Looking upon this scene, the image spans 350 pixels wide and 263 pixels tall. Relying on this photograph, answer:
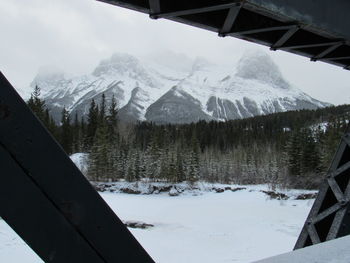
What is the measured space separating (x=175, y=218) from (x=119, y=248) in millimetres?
27409

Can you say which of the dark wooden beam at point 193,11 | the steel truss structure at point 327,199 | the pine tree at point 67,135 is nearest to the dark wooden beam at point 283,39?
the dark wooden beam at point 193,11

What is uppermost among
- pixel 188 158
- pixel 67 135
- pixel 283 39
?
pixel 283 39

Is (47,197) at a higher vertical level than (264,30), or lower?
lower

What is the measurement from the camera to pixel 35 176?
1.39 m

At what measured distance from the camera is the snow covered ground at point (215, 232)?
15.1 m

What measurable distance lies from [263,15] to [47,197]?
→ 2797 millimetres

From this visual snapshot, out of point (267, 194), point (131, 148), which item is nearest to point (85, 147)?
point (131, 148)

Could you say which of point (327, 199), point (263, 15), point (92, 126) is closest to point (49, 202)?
point (263, 15)

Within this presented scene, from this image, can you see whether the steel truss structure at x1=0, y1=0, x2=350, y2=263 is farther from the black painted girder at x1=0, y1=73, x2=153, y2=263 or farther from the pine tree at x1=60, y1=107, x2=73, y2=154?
the pine tree at x1=60, y1=107, x2=73, y2=154

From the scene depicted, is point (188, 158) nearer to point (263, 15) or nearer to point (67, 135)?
point (67, 135)

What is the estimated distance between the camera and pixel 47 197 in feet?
4.61

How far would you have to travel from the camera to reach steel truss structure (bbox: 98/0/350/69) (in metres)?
2.88

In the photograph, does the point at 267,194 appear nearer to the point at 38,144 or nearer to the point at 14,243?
the point at 14,243

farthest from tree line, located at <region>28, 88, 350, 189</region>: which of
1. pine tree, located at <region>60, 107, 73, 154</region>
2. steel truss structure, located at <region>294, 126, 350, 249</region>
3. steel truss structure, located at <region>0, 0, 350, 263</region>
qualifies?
steel truss structure, located at <region>0, 0, 350, 263</region>
